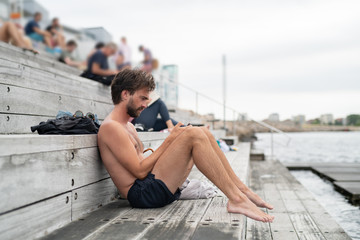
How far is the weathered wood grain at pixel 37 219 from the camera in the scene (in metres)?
1.63

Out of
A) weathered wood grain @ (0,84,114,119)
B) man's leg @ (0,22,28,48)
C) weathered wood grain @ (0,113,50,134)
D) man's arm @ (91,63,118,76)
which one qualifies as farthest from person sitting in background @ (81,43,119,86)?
weathered wood grain @ (0,113,50,134)

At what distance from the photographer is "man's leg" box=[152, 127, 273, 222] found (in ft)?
8.21

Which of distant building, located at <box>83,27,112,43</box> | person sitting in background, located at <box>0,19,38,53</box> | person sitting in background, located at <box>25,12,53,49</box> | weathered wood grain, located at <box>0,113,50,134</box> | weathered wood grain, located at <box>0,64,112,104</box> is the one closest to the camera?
weathered wood grain, located at <box>0,113,50,134</box>

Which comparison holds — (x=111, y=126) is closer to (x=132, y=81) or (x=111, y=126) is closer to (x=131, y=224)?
(x=132, y=81)

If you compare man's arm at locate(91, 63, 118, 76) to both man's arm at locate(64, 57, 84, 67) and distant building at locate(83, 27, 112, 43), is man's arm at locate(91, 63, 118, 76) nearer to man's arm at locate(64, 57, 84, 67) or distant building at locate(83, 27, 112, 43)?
man's arm at locate(64, 57, 84, 67)

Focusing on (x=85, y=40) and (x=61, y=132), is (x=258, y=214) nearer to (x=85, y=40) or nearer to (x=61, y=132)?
(x=61, y=132)

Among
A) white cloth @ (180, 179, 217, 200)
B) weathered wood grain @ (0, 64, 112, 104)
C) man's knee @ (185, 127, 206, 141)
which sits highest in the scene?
weathered wood grain @ (0, 64, 112, 104)

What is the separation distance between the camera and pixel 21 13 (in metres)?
8.02

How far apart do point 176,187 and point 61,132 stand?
0.91m

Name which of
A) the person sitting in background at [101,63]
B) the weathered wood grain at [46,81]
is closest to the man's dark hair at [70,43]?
the person sitting in background at [101,63]

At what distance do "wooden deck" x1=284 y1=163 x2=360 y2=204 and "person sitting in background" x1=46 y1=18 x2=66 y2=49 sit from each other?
657 cm

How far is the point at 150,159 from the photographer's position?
101 inches

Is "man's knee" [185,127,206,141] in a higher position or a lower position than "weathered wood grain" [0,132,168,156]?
higher

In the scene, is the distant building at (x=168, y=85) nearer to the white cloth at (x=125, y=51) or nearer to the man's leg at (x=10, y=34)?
the white cloth at (x=125, y=51)
